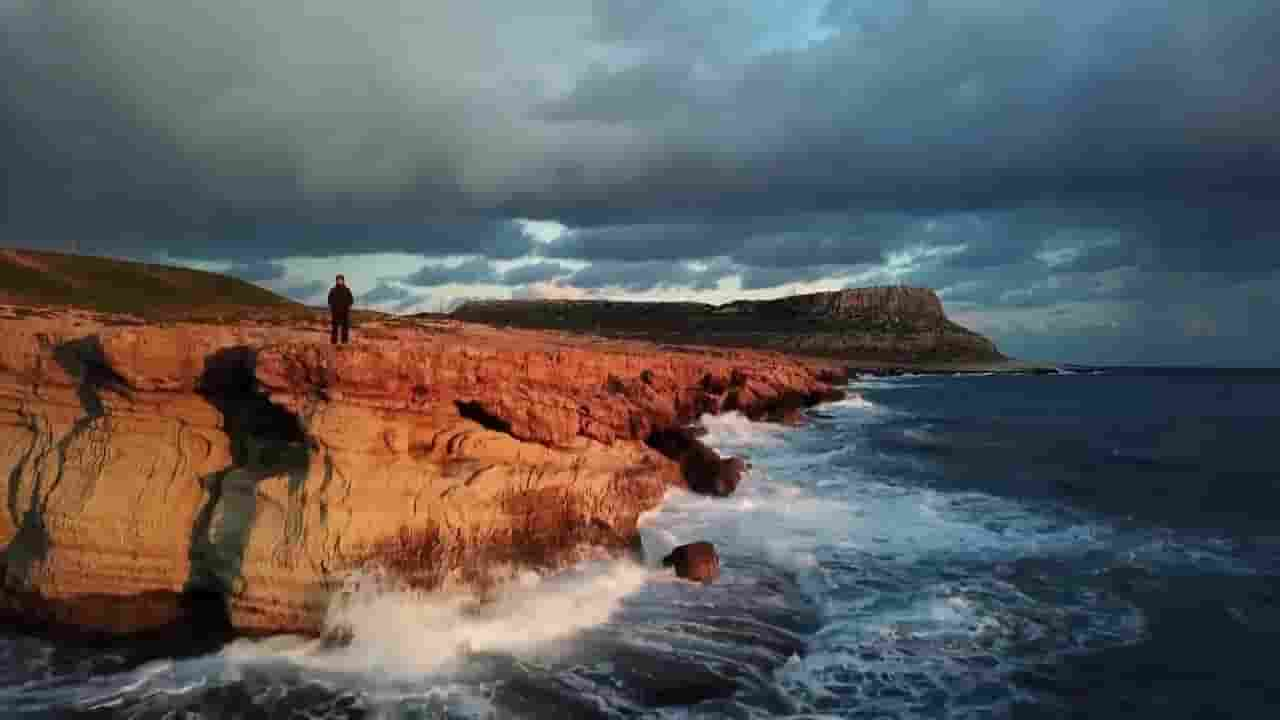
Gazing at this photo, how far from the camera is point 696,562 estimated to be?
14422mm

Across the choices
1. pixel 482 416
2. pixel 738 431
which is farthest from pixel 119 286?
pixel 482 416

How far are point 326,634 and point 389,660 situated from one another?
1.14 metres

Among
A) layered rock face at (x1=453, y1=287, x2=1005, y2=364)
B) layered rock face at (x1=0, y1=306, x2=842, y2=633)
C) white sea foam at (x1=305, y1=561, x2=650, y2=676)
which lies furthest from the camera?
layered rock face at (x1=453, y1=287, x2=1005, y2=364)

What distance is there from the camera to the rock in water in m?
14.4

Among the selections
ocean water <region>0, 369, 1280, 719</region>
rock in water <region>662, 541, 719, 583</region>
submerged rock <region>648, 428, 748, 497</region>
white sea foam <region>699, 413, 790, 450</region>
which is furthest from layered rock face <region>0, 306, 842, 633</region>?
white sea foam <region>699, 413, 790, 450</region>

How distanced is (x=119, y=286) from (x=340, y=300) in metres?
63.4

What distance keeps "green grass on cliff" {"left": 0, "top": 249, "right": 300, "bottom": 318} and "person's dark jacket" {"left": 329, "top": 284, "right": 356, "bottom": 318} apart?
4064cm

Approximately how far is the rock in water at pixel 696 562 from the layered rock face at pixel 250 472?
6.44 ft

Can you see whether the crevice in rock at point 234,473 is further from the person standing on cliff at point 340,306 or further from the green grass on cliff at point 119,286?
the green grass on cliff at point 119,286

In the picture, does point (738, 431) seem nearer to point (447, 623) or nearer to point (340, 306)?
point (340, 306)

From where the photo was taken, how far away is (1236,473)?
30266 millimetres

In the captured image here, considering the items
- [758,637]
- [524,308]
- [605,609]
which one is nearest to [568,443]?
[605,609]

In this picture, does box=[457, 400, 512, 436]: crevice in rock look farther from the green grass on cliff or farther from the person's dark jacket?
the green grass on cliff

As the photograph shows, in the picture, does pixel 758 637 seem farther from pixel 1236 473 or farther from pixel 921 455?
pixel 1236 473
